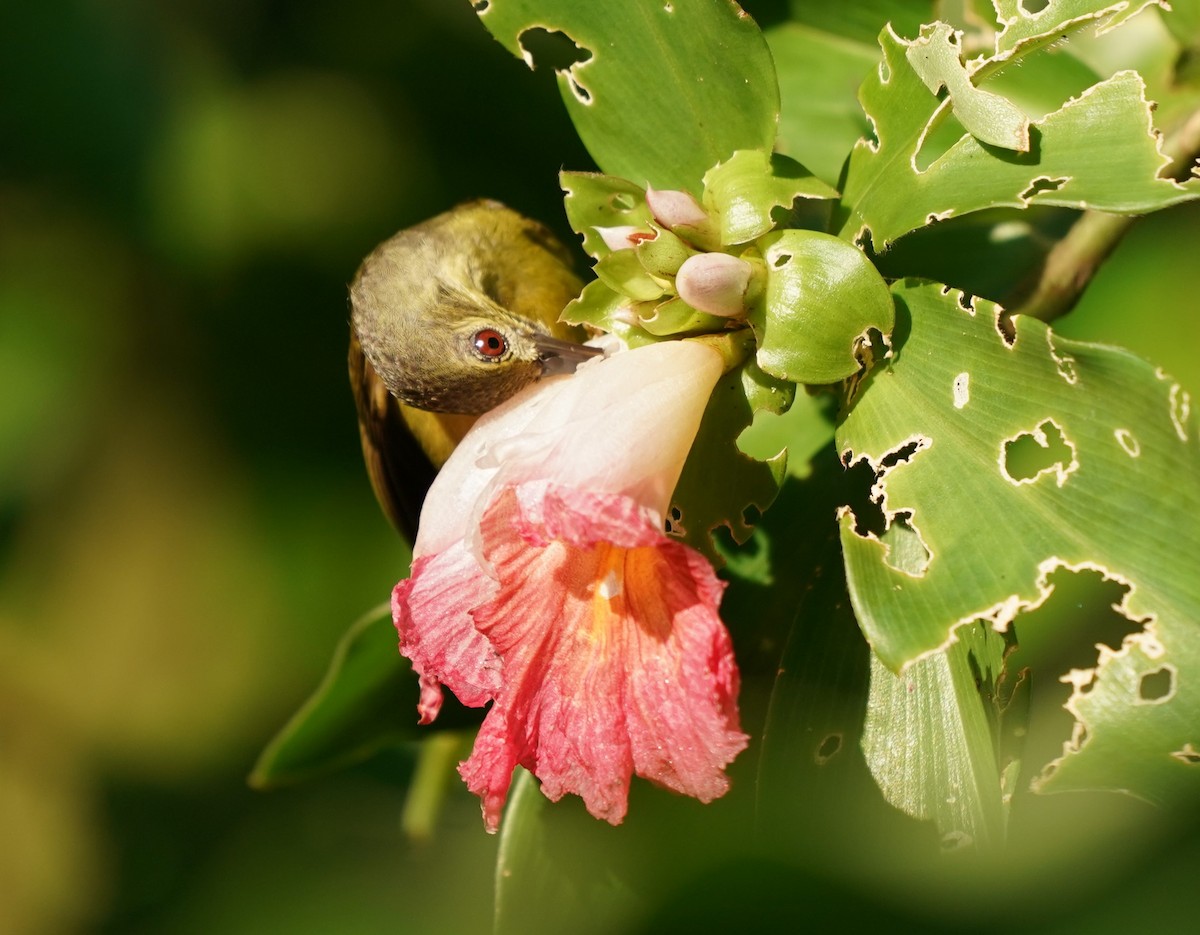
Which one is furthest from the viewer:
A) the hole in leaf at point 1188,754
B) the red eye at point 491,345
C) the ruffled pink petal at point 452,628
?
the red eye at point 491,345

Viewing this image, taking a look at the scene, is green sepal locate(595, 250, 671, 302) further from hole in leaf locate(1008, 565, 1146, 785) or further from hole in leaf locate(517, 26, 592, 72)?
hole in leaf locate(1008, 565, 1146, 785)

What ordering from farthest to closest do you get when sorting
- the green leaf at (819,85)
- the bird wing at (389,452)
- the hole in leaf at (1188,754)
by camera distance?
the bird wing at (389,452), the green leaf at (819,85), the hole in leaf at (1188,754)

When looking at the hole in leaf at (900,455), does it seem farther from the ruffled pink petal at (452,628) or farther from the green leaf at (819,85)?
the green leaf at (819,85)

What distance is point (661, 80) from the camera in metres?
0.92

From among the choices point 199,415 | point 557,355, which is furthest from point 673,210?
point 199,415

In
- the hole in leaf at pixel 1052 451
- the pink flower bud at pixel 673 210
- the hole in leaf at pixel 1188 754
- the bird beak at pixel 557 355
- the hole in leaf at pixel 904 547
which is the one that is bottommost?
the bird beak at pixel 557 355

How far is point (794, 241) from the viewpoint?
2.57 ft

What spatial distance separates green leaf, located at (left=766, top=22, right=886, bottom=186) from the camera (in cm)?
122

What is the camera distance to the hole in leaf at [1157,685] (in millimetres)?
707

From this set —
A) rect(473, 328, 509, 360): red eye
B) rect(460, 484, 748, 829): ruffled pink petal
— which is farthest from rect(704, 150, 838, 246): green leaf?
rect(473, 328, 509, 360): red eye

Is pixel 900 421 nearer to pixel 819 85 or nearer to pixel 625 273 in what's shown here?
pixel 625 273

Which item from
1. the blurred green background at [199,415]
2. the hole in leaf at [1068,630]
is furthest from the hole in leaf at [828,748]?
the blurred green background at [199,415]

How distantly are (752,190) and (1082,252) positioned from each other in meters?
0.42

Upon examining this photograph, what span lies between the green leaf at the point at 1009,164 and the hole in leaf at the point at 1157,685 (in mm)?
313
